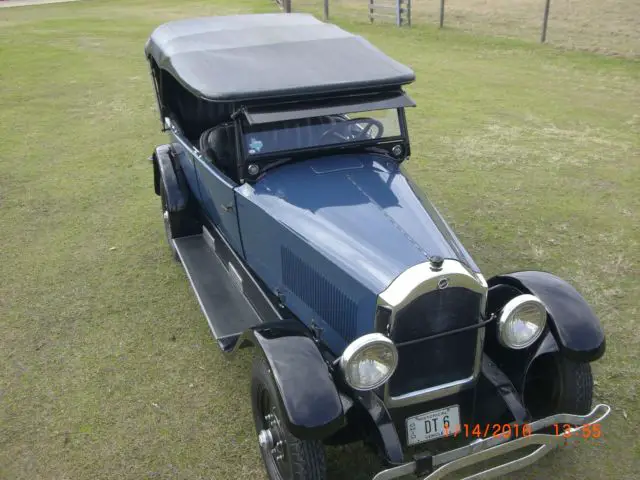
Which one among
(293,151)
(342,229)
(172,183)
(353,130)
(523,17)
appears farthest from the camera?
(523,17)

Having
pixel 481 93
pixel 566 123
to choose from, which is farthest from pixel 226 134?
pixel 481 93

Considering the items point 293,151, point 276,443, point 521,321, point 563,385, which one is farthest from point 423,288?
point 293,151

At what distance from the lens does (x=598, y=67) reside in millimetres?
13078

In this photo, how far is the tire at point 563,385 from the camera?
11.7 feet

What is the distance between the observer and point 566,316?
3.57 m

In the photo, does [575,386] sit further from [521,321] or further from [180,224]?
[180,224]

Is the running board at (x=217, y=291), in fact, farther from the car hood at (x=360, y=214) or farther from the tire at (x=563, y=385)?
the tire at (x=563, y=385)

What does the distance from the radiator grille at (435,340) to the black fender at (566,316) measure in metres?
0.51

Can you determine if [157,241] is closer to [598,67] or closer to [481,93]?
[481,93]

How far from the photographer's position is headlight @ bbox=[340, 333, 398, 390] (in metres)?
3.04

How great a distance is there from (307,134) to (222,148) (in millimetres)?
810

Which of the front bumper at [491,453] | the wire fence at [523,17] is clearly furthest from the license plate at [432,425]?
the wire fence at [523,17]

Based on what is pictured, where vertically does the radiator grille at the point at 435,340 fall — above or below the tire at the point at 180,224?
above

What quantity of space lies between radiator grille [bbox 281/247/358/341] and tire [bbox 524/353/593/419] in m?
1.21
